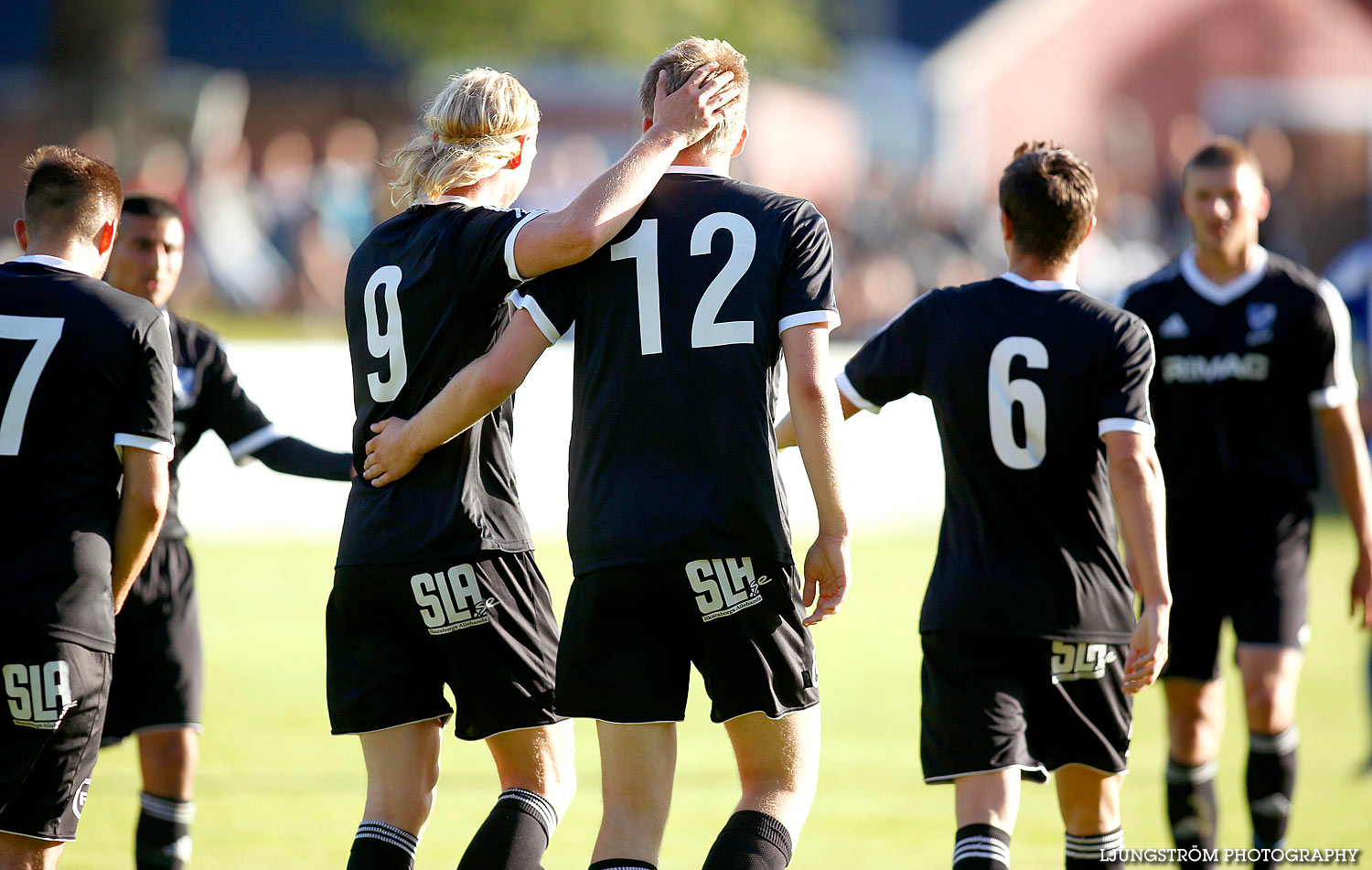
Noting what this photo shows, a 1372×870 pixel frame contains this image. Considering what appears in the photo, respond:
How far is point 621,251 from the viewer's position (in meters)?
3.78

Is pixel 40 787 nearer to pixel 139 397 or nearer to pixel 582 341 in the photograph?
pixel 139 397

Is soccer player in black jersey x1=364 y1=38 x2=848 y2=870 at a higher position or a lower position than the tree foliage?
lower

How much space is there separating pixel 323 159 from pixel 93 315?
91.7 ft

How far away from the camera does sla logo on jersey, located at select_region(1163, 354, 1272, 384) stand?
5.43m

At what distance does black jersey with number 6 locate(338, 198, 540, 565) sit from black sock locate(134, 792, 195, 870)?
1494 mm

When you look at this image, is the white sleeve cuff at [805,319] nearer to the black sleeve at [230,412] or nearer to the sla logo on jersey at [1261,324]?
the black sleeve at [230,412]

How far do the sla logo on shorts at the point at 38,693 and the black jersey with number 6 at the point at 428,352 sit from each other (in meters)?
0.73

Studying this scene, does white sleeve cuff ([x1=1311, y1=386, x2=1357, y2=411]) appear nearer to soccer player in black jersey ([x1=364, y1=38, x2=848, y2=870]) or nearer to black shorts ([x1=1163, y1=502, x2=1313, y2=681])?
black shorts ([x1=1163, y1=502, x2=1313, y2=681])

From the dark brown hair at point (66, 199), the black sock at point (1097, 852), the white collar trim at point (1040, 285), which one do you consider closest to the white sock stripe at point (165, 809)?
the dark brown hair at point (66, 199)

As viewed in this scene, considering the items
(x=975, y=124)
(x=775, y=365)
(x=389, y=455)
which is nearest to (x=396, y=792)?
(x=389, y=455)

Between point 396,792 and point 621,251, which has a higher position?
point 621,251

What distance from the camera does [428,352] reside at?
12.9 ft

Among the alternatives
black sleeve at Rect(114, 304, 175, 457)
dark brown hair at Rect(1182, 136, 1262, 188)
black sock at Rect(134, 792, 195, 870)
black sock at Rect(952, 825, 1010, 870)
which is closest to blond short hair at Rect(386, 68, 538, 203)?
black sleeve at Rect(114, 304, 175, 457)

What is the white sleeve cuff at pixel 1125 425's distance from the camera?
155 inches
